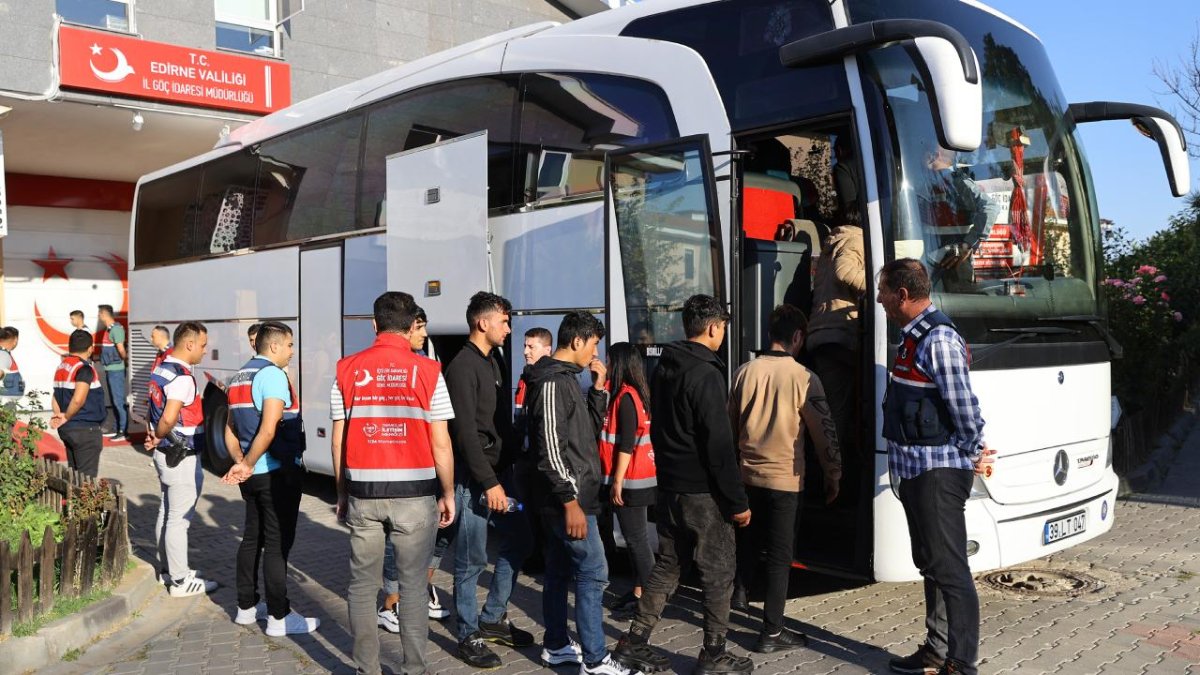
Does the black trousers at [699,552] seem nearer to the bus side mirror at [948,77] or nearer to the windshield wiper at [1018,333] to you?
the windshield wiper at [1018,333]

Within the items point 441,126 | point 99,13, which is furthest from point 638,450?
point 99,13

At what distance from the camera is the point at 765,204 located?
22.6 feet

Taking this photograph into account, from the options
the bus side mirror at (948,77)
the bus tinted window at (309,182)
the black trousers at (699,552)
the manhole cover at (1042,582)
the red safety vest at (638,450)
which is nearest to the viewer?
the bus side mirror at (948,77)

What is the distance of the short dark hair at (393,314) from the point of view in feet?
15.9

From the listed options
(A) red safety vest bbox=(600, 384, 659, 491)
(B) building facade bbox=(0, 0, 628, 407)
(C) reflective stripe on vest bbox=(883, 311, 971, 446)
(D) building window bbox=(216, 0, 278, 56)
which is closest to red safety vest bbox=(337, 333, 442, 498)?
(A) red safety vest bbox=(600, 384, 659, 491)

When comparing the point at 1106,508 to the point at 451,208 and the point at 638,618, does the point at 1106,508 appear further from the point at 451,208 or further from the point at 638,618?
the point at 451,208

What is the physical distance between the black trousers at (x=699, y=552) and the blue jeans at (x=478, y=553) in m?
0.83

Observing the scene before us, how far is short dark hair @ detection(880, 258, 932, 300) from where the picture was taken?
191 inches

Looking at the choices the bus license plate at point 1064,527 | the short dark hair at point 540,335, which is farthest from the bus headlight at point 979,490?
the short dark hair at point 540,335

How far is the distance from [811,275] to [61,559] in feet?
16.7

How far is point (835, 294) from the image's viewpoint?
615 cm

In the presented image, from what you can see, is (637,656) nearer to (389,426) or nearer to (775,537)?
(775,537)

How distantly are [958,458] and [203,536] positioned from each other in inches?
263

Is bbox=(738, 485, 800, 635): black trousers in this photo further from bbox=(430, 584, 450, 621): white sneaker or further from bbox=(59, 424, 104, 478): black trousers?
bbox=(59, 424, 104, 478): black trousers
